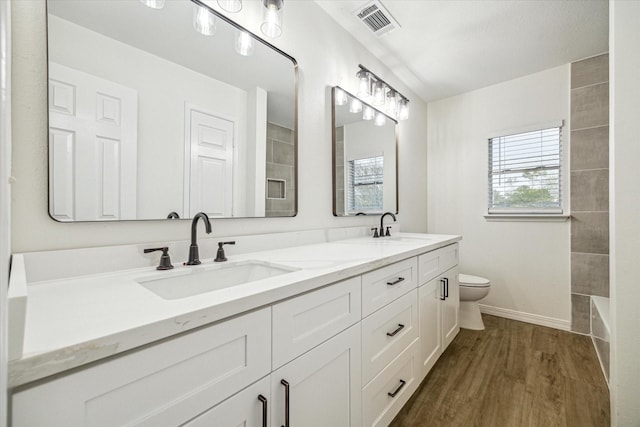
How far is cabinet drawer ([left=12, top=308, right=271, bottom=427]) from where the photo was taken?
0.42m

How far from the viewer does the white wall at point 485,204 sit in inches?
99.7

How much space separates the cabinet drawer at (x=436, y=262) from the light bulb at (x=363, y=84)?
4.15 ft

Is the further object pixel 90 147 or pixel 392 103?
pixel 392 103

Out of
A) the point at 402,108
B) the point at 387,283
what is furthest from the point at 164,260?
the point at 402,108

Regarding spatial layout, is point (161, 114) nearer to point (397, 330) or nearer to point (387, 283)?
point (387, 283)

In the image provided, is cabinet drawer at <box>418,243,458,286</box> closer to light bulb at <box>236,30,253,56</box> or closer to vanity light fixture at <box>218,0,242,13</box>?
light bulb at <box>236,30,253,56</box>

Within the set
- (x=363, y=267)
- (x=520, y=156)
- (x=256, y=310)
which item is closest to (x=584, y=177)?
(x=520, y=156)

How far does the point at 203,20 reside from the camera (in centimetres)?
117

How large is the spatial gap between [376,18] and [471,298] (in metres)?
2.36

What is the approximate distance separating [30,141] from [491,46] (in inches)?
114

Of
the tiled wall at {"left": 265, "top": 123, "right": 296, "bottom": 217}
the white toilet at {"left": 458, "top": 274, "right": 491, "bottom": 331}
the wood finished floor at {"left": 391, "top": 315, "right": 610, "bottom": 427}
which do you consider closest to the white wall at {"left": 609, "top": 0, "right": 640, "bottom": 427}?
the wood finished floor at {"left": 391, "top": 315, "right": 610, "bottom": 427}

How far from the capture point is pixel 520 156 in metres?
2.73

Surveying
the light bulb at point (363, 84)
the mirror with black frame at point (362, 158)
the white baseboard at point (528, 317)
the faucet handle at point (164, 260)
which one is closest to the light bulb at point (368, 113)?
the mirror with black frame at point (362, 158)

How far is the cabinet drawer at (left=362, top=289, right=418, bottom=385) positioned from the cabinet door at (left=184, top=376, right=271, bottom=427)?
49 cm
